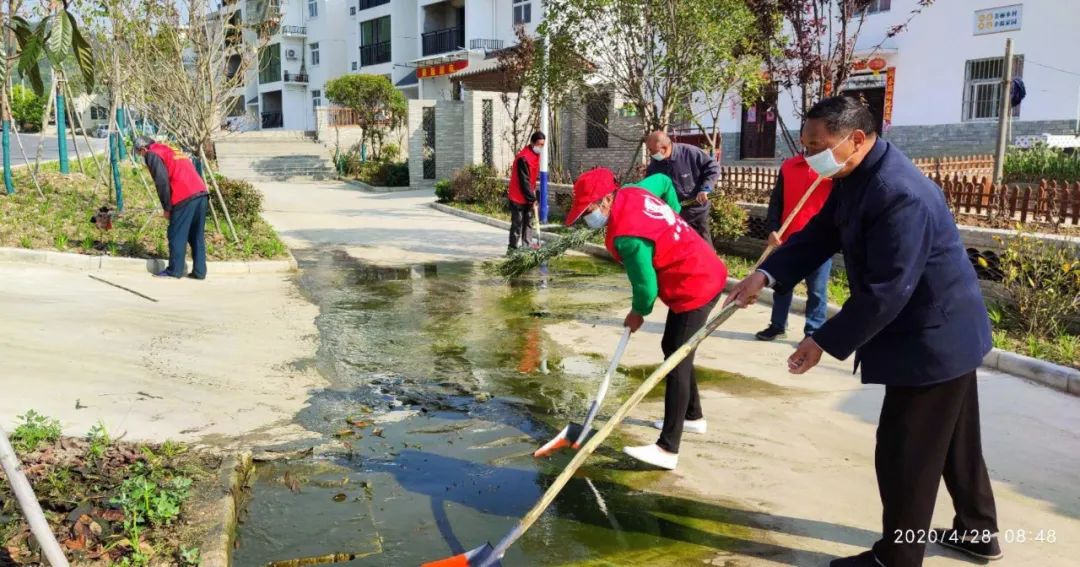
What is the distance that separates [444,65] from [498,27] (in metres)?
3.01

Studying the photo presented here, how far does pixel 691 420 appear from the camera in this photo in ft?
16.2

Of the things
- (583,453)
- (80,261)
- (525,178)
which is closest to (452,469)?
(583,453)

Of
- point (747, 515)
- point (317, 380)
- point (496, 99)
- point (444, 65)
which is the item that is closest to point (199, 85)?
point (317, 380)

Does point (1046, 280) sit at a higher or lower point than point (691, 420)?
higher

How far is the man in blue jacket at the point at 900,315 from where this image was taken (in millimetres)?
2898

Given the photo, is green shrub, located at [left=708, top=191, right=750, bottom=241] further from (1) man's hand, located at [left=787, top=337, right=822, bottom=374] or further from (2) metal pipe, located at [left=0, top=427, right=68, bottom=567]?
(2) metal pipe, located at [left=0, top=427, right=68, bottom=567]

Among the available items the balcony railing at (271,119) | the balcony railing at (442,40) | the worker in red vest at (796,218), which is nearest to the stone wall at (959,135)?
the worker in red vest at (796,218)

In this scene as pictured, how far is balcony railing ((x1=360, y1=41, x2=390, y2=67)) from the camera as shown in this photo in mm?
41438

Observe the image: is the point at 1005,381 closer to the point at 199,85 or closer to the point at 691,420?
the point at 691,420

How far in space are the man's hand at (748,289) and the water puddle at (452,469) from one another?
1.07m

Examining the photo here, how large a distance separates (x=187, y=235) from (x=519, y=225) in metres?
4.53

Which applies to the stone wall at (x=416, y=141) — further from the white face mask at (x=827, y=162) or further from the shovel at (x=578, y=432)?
the white face mask at (x=827, y=162)

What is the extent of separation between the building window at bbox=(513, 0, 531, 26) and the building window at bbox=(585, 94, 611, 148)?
15038 mm

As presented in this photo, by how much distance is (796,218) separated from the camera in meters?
6.34
